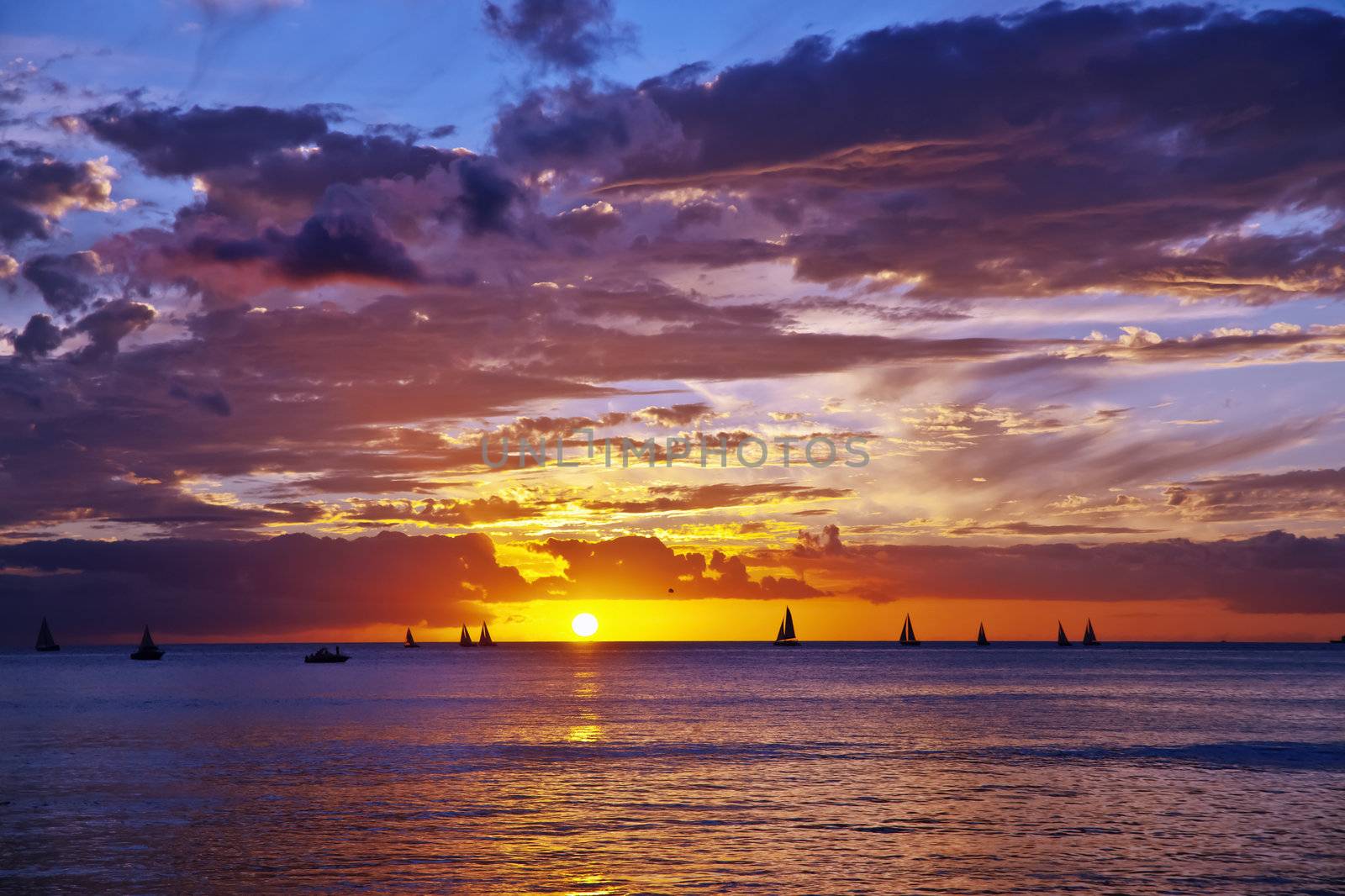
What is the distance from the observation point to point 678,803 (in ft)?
187

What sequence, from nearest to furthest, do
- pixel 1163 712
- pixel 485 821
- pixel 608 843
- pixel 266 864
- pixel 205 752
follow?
pixel 266 864 < pixel 608 843 < pixel 485 821 < pixel 205 752 < pixel 1163 712

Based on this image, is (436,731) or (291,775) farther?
(436,731)

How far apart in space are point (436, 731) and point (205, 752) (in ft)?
67.6

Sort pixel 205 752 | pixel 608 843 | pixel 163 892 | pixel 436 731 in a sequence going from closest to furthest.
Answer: pixel 163 892 < pixel 608 843 < pixel 205 752 < pixel 436 731

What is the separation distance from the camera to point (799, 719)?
10925cm

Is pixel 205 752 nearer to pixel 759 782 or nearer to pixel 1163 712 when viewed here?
pixel 759 782

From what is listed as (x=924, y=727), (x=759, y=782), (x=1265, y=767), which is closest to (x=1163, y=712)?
(x=924, y=727)

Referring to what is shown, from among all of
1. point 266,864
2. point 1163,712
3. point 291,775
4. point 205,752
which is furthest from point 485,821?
point 1163,712

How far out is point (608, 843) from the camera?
154 feet

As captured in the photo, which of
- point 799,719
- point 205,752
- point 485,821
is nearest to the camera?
point 485,821

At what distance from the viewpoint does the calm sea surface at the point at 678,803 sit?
1642 inches

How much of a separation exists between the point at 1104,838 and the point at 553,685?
141119mm

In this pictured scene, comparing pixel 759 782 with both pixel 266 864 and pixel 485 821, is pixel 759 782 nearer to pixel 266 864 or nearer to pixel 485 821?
pixel 485 821

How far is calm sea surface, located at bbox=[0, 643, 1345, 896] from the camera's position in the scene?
137ft
